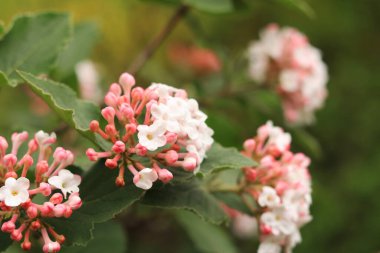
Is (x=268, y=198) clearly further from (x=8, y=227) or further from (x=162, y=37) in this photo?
(x=162, y=37)

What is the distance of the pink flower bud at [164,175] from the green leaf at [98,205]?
44 mm

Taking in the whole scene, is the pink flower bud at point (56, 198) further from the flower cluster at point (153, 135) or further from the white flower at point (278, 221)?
the white flower at point (278, 221)

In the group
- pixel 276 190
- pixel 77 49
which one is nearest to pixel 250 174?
pixel 276 190

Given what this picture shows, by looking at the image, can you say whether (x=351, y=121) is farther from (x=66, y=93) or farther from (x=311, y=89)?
(x=66, y=93)

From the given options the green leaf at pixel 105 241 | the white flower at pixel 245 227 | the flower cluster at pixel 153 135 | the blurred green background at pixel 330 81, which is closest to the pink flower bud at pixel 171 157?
the flower cluster at pixel 153 135

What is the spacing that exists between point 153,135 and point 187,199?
20cm

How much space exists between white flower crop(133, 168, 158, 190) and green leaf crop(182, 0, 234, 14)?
0.72m

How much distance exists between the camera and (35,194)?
0.97 meters

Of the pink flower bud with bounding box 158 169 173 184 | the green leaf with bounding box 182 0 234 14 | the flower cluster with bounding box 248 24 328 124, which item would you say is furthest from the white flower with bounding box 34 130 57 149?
the flower cluster with bounding box 248 24 328 124

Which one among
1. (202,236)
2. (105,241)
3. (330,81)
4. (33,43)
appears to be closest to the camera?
(33,43)

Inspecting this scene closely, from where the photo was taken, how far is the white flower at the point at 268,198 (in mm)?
1139

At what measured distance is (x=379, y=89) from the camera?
2.96 m

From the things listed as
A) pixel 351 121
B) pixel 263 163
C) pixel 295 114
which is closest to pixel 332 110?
pixel 351 121

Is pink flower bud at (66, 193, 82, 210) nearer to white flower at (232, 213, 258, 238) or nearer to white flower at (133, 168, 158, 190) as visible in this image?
white flower at (133, 168, 158, 190)
